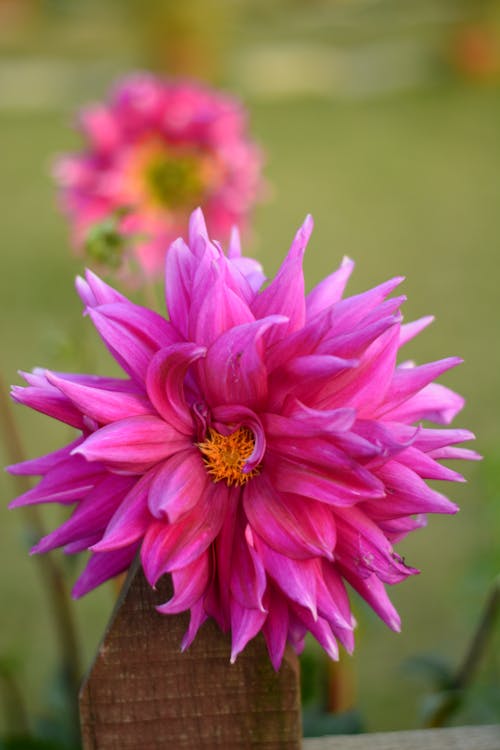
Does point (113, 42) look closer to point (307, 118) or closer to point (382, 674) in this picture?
point (307, 118)

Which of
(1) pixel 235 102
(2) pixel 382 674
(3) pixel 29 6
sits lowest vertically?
(2) pixel 382 674

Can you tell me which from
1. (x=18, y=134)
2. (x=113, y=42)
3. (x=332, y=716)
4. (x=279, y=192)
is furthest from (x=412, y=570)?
(x=113, y=42)

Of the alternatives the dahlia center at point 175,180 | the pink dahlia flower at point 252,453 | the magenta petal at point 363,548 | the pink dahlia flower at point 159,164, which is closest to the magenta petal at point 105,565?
the pink dahlia flower at point 252,453

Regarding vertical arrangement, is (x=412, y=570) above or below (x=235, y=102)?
below

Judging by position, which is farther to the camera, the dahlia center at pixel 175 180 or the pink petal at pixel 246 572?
the dahlia center at pixel 175 180

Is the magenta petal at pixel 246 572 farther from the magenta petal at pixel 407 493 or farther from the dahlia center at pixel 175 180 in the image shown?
the dahlia center at pixel 175 180

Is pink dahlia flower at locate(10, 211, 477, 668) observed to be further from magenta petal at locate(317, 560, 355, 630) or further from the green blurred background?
the green blurred background

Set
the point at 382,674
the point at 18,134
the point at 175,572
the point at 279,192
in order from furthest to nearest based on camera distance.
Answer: the point at 18,134 → the point at 279,192 → the point at 382,674 → the point at 175,572
